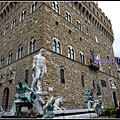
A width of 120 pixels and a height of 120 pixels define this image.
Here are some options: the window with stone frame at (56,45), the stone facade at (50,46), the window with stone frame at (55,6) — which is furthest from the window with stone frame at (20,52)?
the window with stone frame at (55,6)

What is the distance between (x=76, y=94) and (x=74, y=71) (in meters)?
2.24

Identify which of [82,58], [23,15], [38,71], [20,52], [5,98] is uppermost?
[23,15]

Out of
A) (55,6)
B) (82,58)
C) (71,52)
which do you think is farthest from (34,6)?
(82,58)

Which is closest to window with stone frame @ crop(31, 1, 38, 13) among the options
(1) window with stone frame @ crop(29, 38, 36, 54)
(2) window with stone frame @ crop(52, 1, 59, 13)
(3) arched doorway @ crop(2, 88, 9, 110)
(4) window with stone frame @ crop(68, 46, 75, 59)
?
(2) window with stone frame @ crop(52, 1, 59, 13)

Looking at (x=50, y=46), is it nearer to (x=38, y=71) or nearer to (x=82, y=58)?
(x=38, y=71)

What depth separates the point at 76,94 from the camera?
Answer: 12.6 meters

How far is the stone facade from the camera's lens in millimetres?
11188

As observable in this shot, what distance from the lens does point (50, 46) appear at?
11.3m

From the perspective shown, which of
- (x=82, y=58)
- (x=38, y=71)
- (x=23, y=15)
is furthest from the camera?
(x=82, y=58)

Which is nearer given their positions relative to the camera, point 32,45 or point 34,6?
point 32,45

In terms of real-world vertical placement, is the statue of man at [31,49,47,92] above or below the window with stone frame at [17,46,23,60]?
below

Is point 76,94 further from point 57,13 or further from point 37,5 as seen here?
point 37,5

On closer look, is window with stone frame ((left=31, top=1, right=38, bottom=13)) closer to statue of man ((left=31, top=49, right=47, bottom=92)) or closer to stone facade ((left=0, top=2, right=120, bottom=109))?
stone facade ((left=0, top=2, right=120, bottom=109))

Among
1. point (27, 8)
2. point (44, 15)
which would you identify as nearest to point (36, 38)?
point (44, 15)
